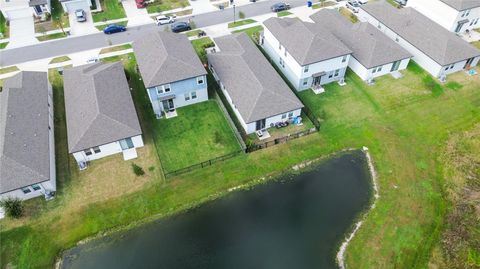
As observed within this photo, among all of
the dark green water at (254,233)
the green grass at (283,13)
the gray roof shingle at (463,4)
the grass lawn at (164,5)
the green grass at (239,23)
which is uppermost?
the gray roof shingle at (463,4)

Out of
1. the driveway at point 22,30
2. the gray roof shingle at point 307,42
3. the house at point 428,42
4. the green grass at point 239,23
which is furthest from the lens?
the green grass at point 239,23

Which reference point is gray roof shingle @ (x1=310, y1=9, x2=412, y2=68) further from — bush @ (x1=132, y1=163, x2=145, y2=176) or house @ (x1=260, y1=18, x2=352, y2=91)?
bush @ (x1=132, y1=163, x2=145, y2=176)

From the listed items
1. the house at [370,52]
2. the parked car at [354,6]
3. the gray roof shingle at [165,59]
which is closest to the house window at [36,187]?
the gray roof shingle at [165,59]

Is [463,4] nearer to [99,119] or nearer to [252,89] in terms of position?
[252,89]

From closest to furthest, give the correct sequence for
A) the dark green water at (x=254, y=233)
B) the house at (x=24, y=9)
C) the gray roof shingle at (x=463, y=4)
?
the dark green water at (x=254, y=233) < the gray roof shingle at (x=463, y=4) < the house at (x=24, y=9)

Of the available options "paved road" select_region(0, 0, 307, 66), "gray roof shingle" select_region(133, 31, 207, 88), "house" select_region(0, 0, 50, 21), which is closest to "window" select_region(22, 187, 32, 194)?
"gray roof shingle" select_region(133, 31, 207, 88)

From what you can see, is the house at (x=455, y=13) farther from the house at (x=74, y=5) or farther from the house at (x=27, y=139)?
the house at (x=27, y=139)
